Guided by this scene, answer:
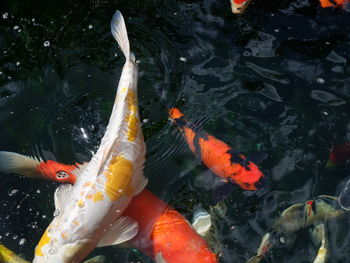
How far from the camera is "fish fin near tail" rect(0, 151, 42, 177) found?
14.4ft

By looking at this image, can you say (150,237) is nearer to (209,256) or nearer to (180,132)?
(209,256)

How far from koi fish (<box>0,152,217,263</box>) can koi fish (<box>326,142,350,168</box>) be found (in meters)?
1.30

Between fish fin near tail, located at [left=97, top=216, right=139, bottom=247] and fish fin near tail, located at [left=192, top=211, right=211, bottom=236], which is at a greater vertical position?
fish fin near tail, located at [left=97, top=216, right=139, bottom=247]

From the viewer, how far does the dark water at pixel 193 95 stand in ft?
13.9

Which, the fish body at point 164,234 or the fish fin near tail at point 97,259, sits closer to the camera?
the fish body at point 164,234

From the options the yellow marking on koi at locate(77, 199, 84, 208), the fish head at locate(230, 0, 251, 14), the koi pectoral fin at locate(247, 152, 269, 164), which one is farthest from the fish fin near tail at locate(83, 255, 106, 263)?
the fish head at locate(230, 0, 251, 14)

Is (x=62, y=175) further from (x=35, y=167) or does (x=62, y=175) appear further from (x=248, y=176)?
(x=248, y=176)

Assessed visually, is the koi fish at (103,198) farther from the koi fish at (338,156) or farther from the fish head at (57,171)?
the koi fish at (338,156)

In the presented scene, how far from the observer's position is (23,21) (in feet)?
17.8

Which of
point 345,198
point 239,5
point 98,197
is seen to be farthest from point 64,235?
point 239,5

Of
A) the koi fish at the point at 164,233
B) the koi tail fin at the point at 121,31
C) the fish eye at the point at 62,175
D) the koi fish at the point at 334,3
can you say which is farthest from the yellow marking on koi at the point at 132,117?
the koi fish at the point at 334,3

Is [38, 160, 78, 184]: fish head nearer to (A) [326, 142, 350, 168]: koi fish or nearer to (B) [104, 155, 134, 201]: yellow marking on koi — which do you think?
(B) [104, 155, 134, 201]: yellow marking on koi

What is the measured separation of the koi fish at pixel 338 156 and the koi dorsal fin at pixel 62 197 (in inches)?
92.6

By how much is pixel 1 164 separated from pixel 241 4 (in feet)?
9.80
